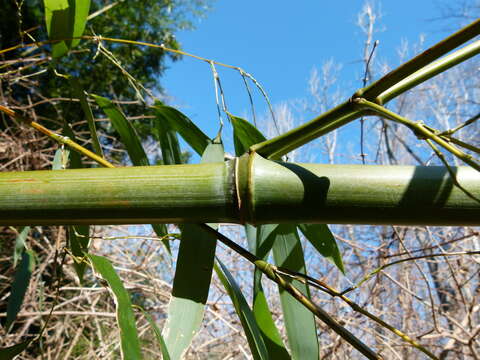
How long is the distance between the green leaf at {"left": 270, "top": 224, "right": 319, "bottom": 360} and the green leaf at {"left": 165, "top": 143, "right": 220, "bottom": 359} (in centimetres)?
8

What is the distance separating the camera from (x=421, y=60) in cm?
20

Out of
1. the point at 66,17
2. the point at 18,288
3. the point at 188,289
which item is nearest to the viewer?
the point at 188,289

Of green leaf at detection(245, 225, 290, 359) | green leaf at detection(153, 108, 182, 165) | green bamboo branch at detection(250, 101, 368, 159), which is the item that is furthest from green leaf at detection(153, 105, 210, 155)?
green bamboo branch at detection(250, 101, 368, 159)

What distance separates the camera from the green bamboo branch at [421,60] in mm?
182

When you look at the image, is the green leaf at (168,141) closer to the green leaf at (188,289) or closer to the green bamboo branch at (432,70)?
the green leaf at (188,289)

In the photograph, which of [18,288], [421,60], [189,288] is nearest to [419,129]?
[421,60]

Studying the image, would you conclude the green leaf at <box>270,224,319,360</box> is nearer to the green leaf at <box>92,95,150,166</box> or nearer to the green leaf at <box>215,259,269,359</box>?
the green leaf at <box>215,259,269,359</box>

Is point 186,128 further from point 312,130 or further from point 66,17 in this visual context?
point 312,130

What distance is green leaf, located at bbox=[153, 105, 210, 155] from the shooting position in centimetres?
49

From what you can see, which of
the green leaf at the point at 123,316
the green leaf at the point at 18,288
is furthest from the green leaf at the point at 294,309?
the green leaf at the point at 18,288

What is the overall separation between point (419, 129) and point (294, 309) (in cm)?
22

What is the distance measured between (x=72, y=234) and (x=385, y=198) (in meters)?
0.38

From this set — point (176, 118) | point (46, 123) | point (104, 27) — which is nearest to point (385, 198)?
point (176, 118)

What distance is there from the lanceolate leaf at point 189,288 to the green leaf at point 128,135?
0.59 ft
